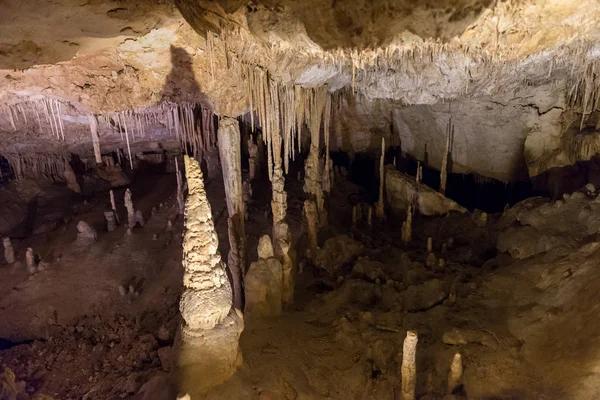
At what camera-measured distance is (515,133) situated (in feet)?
37.4

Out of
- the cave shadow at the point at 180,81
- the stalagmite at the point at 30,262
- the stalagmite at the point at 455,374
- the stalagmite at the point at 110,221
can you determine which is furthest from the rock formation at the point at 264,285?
the stalagmite at the point at 110,221

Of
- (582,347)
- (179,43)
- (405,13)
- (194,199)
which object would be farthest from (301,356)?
(179,43)

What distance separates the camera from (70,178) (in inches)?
656

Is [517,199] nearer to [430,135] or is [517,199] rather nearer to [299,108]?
[430,135]

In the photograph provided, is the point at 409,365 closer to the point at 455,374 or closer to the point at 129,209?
the point at 455,374

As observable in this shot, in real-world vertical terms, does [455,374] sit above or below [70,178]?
above

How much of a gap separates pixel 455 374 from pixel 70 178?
16291mm

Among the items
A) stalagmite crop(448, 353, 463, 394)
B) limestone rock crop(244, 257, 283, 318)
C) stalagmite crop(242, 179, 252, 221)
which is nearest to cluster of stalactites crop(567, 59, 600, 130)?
stalagmite crop(448, 353, 463, 394)

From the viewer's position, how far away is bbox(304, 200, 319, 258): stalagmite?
9.27m

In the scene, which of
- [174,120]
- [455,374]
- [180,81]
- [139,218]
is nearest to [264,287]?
[455,374]

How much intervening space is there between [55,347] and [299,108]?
7.65 metres

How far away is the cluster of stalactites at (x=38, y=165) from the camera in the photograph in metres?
15.7

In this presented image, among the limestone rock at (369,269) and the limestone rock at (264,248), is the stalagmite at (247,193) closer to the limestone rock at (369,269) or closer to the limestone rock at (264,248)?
the limestone rock at (369,269)

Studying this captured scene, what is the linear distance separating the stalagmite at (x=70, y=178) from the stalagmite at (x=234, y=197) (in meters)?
11.1
